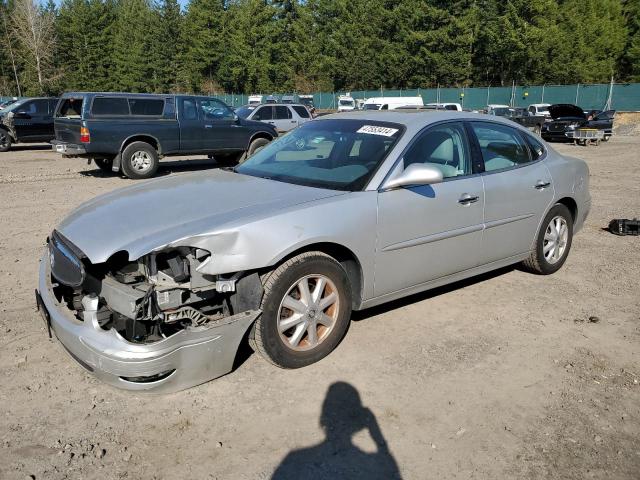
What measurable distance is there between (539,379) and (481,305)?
1268mm

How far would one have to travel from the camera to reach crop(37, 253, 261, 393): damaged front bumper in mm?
3014

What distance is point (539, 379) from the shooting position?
366 cm

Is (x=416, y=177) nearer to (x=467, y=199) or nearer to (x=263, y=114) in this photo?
(x=467, y=199)

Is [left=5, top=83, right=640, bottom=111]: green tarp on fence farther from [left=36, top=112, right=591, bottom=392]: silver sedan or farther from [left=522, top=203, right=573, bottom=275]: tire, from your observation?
[left=36, top=112, right=591, bottom=392]: silver sedan

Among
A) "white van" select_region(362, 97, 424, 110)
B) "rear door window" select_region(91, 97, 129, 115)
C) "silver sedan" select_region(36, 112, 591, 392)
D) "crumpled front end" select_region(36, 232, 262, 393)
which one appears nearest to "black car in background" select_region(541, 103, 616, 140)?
"white van" select_region(362, 97, 424, 110)

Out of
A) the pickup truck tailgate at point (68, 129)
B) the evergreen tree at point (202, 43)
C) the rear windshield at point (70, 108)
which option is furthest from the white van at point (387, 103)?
the evergreen tree at point (202, 43)

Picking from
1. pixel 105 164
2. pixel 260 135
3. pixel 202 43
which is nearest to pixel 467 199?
pixel 260 135

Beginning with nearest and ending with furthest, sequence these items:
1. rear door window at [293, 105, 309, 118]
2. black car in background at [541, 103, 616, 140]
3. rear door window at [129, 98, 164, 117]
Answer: rear door window at [129, 98, 164, 117] → rear door window at [293, 105, 309, 118] → black car in background at [541, 103, 616, 140]

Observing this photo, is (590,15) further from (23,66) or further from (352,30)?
(23,66)

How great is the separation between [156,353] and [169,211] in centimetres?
99

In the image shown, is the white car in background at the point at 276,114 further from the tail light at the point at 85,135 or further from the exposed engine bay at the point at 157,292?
the exposed engine bay at the point at 157,292

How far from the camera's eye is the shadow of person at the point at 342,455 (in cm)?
275

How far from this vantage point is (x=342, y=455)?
289cm

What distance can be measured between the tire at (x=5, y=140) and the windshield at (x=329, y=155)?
18.0 metres
